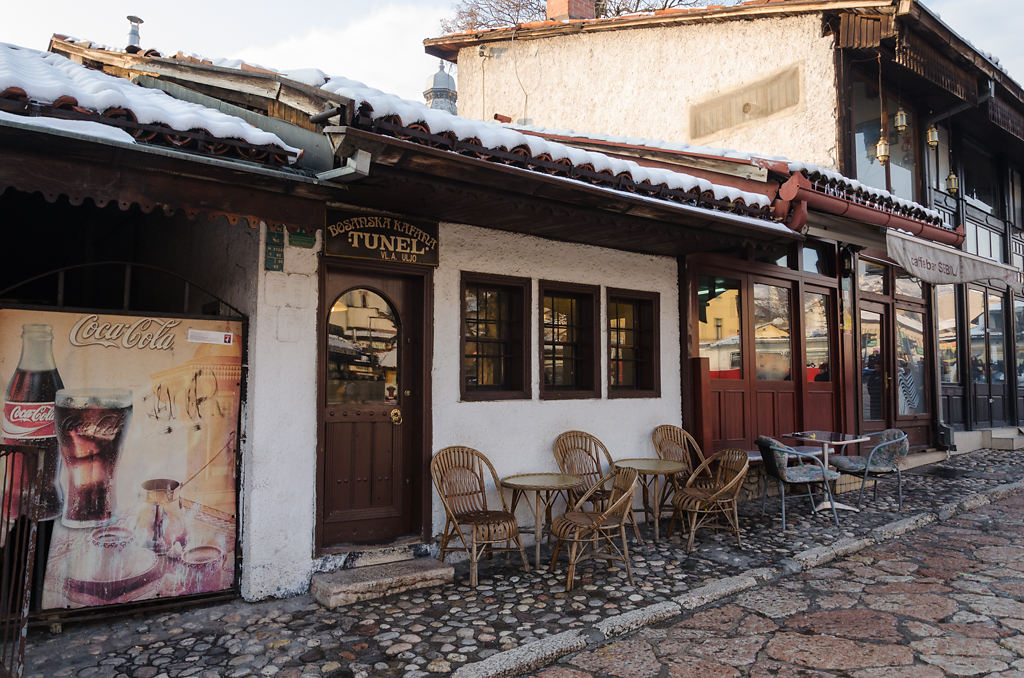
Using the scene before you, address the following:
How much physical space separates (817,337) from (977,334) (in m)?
6.00

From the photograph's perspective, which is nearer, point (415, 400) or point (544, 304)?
point (415, 400)

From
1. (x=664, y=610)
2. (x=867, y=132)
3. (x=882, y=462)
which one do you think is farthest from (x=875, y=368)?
(x=664, y=610)

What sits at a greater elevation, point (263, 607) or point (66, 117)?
point (66, 117)

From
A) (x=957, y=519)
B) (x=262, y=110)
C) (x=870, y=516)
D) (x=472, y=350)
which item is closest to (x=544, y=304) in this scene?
(x=472, y=350)

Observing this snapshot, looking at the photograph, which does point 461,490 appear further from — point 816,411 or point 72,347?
point 816,411

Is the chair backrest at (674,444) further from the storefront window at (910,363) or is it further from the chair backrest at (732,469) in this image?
the storefront window at (910,363)

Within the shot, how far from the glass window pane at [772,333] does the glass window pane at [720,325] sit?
411 mm

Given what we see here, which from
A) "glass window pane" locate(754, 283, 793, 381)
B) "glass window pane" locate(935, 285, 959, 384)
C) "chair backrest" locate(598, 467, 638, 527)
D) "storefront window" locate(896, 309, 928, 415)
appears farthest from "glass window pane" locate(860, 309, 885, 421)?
"chair backrest" locate(598, 467, 638, 527)

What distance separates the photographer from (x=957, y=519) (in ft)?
25.5

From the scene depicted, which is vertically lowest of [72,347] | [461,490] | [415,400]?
[461,490]

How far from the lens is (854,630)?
14.6 ft

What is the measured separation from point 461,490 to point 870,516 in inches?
191

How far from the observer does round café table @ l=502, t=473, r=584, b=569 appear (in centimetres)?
570

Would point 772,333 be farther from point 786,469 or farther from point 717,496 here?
point 717,496
